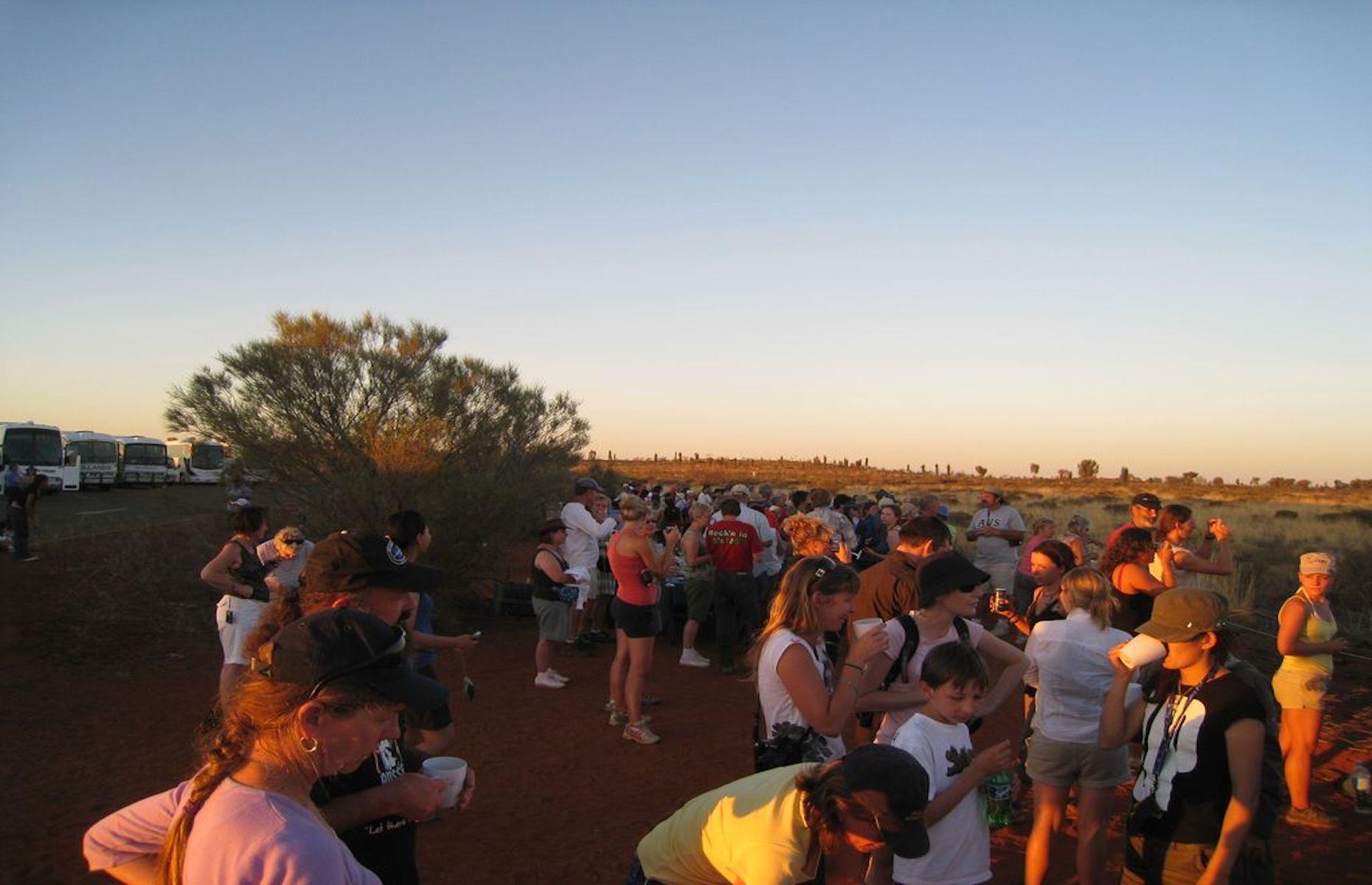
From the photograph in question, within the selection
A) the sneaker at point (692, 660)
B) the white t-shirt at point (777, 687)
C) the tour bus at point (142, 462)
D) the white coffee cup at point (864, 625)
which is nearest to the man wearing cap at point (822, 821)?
the white t-shirt at point (777, 687)

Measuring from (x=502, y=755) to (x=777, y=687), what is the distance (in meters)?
4.08

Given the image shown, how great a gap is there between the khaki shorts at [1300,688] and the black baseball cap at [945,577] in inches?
111

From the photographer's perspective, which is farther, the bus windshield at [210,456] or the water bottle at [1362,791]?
the bus windshield at [210,456]

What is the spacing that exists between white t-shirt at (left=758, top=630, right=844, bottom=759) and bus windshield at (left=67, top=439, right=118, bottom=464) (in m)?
40.5

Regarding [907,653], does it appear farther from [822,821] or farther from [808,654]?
[822,821]

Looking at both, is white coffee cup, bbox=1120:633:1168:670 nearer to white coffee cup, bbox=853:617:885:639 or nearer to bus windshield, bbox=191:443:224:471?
white coffee cup, bbox=853:617:885:639

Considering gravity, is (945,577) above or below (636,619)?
above

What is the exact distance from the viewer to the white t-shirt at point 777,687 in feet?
10.8

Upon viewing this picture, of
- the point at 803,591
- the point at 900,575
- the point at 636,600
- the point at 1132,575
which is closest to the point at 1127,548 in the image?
the point at 1132,575

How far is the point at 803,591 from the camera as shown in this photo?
3371 millimetres

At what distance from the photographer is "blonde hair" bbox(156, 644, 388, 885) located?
163 cm

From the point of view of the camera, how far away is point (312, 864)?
152 centimetres

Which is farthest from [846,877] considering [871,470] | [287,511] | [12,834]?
[871,470]

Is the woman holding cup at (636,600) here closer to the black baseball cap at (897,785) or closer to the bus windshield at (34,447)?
the black baseball cap at (897,785)
